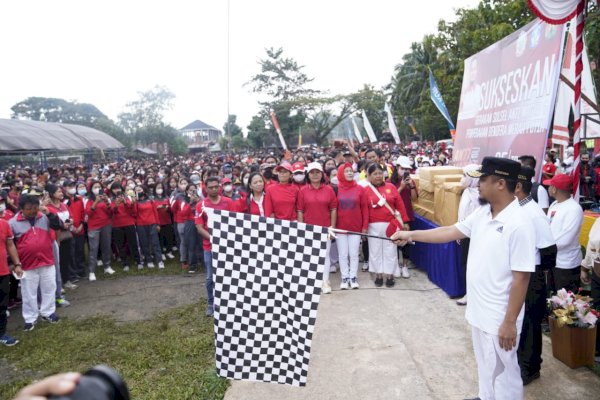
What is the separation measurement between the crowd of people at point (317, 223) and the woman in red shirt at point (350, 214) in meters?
0.02

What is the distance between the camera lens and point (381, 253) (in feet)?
21.9

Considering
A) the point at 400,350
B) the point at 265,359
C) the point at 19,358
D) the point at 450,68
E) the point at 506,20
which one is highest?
the point at 506,20

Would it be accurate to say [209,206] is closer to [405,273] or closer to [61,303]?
[61,303]

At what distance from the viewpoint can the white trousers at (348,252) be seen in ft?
21.3

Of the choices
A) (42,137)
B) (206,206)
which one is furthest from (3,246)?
(42,137)

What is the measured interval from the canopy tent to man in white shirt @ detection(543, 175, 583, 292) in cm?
1938

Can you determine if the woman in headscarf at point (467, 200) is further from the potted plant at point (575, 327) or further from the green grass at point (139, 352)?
the green grass at point (139, 352)

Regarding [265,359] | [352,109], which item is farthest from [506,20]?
[352,109]

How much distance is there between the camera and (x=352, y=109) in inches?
1921

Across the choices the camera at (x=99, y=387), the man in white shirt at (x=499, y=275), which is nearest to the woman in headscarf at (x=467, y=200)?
the man in white shirt at (x=499, y=275)

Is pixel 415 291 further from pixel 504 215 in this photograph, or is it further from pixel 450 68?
pixel 450 68

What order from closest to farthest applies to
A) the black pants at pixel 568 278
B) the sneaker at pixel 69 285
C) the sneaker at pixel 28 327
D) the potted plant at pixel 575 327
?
the potted plant at pixel 575 327 → the black pants at pixel 568 278 → the sneaker at pixel 28 327 → the sneaker at pixel 69 285

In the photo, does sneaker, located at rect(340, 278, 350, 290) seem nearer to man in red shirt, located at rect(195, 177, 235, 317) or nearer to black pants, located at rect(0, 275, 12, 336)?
man in red shirt, located at rect(195, 177, 235, 317)

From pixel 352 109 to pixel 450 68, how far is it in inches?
1036
